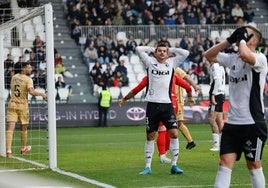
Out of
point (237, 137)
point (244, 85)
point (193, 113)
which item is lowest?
point (193, 113)

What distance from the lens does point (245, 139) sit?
341 inches

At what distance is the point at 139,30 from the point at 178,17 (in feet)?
9.04

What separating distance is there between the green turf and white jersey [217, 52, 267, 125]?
9.99ft

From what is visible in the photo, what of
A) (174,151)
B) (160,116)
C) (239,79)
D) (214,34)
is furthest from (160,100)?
(214,34)

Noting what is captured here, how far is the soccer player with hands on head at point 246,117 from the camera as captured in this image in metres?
8.58

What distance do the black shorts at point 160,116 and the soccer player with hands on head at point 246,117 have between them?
4.60 metres

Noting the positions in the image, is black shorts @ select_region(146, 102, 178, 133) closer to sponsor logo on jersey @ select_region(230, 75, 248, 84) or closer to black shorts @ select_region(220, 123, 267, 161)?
sponsor logo on jersey @ select_region(230, 75, 248, 84)

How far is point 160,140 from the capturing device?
1502cm

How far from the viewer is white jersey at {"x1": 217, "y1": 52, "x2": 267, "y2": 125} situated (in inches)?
342

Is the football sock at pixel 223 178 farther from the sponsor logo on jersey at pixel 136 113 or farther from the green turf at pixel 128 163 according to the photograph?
the sponsor logo on jersey at pixel 136 113

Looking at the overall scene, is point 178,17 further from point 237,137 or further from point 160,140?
point 237,137

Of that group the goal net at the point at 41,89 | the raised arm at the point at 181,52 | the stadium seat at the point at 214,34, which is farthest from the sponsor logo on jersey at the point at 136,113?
the raised arm at the point at 181,52

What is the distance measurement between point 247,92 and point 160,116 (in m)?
4.80

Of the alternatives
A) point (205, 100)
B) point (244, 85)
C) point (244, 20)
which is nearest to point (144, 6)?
point (244, 20)
